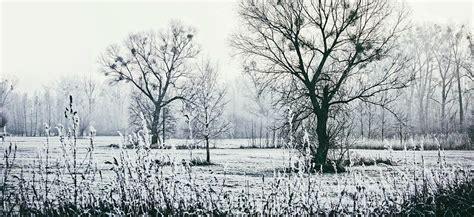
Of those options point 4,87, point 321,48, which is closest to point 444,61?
point 321,48

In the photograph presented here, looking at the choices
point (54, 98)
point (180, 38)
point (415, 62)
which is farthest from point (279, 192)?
point (54, 98)

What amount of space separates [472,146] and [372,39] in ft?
27.7

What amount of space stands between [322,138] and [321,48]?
3.87m

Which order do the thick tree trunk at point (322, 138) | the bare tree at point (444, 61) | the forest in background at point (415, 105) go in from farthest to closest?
the bare tree at point (444, 61) → the forest in background at point (415, 105) → the thick tree trunk at point (322, 138)

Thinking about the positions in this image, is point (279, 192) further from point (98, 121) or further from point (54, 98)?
point (54, 98)

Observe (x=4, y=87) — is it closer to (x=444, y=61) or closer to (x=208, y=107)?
(x=208, y=107)

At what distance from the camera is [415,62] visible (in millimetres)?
51656

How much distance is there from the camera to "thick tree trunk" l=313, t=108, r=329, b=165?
17531 millimetres

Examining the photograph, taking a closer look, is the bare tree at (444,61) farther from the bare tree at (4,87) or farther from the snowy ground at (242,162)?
the bare tree at (4,87)

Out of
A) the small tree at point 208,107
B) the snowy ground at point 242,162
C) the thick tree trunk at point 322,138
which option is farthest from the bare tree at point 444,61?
the thick tree trunk at point 322,138

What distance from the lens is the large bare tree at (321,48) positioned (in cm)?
1788

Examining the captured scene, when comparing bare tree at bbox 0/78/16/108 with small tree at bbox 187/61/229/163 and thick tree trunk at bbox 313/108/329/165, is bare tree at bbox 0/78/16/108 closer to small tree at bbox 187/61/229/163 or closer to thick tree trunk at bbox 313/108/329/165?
small tree at bbox 187/61/229/163

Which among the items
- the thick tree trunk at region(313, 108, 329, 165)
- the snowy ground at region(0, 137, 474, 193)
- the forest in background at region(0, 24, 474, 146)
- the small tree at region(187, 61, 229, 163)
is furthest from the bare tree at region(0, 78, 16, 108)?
the thick tree trunk at region(313, 108, 329, 165)

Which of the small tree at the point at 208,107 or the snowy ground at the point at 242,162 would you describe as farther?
the small tree at the point at 208,107
